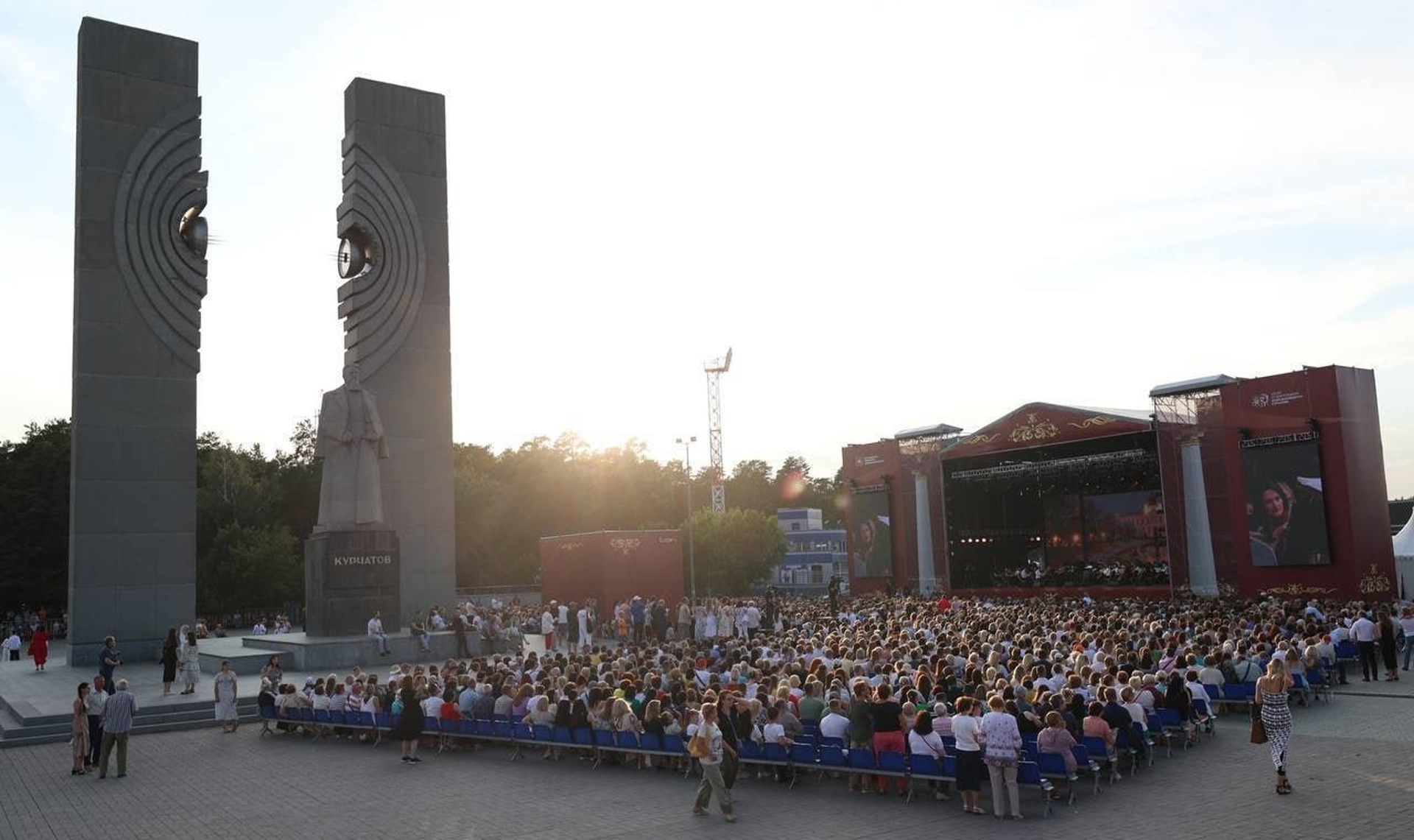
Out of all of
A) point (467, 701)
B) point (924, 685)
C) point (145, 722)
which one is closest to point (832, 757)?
point (924, 685)

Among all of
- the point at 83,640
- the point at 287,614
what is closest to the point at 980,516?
the point at 287,614

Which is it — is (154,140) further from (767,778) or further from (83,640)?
(767,778)

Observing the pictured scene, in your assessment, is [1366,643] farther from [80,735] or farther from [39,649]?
[39,649]

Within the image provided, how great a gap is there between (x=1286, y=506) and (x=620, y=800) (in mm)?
27549

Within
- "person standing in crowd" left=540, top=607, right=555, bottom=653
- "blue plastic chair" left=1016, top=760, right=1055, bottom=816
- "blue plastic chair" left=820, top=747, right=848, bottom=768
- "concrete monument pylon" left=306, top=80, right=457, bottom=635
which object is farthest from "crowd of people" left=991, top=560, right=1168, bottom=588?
"blue plastic chair" left=1016, top=760, right=1055, bottom=816

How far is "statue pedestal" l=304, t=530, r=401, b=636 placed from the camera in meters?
Result: 26.0

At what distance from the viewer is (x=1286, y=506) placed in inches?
1281

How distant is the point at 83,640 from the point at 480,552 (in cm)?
3584

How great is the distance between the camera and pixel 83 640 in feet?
93.2

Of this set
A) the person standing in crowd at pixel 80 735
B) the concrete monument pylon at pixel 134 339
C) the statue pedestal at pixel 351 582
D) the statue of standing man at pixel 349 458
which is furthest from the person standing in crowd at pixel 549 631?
the person standing in crowd at pixel 80 735

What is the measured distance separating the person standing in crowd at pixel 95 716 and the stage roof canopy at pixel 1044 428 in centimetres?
3265

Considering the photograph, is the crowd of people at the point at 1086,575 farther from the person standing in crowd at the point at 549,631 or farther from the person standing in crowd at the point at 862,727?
the person standing in crowd at the point at 862,727

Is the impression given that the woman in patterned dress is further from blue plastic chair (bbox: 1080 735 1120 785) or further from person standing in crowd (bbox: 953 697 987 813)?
person standing in crowd (bbox: 953 697 987 813)

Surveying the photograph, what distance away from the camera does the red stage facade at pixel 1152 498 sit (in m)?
31.9
